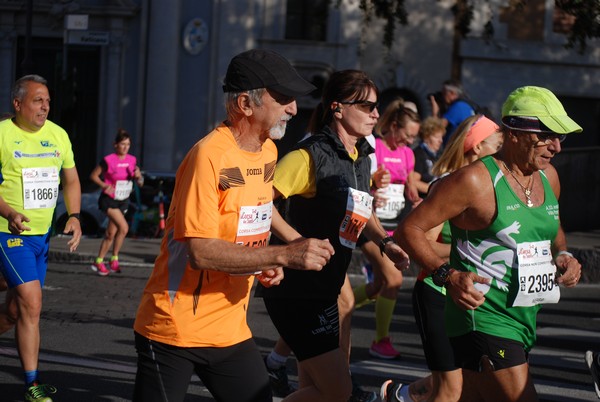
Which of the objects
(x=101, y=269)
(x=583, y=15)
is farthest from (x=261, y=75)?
(x=583, y=15)

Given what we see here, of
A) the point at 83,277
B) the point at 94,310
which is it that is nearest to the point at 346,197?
the point at 94,310

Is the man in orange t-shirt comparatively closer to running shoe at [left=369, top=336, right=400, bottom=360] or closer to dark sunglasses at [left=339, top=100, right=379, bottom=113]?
dark sunglasses at [left=339, top=100, right=379, bottom=113]

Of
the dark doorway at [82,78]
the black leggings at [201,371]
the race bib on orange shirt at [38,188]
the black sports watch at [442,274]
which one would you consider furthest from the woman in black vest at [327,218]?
the dark doorway at [82,78]

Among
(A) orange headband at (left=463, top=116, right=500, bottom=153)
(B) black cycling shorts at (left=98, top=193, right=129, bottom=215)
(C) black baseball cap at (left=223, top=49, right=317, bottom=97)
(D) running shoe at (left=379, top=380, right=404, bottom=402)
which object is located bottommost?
(B) black cycling shorts at (left=98, top=193, right=129, bottom=215)

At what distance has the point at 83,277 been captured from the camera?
13.6 m

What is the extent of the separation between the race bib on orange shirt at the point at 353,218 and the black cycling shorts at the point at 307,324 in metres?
0.38

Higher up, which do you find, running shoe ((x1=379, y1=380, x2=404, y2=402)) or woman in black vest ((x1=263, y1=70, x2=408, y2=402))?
woman in black vest ((x1=263, y1=70, x2=408, y2=402))

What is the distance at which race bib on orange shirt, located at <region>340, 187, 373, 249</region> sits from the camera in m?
5.77

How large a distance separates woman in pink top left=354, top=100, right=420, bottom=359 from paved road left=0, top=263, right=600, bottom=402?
24 cm

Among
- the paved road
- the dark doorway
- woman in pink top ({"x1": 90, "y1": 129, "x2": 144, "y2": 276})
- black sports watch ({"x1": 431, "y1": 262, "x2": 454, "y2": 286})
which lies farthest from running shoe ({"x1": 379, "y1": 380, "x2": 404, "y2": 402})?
the dark doorway

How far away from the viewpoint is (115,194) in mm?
14484

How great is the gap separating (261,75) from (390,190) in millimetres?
5594

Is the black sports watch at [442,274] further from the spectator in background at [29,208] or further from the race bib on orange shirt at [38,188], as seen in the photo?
the race bib on orange shirt at [38,188]

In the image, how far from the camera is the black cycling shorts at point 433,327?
222 inches
